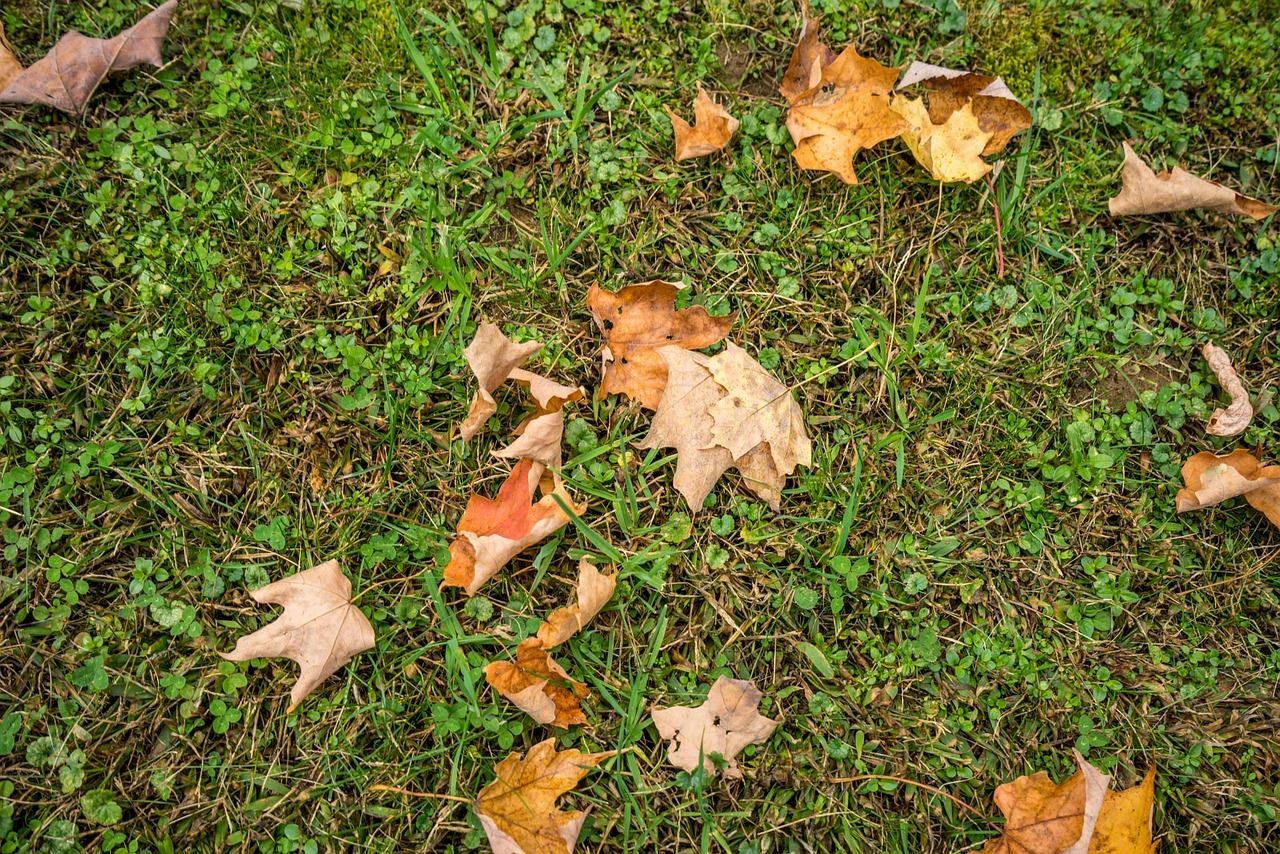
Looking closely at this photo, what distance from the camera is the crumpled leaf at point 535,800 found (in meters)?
2.03

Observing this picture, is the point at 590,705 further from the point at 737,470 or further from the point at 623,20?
the point at 623,20

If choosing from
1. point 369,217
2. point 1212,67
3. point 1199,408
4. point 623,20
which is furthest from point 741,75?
point 1199,408

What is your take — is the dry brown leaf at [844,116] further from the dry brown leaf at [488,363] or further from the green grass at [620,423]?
the dry brown leaf at [488,363]

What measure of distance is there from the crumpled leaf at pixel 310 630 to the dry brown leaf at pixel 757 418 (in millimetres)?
1171

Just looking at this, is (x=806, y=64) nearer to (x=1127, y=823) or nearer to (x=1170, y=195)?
(x=1170, y=195)

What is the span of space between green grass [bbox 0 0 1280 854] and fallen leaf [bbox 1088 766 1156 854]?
102 mm

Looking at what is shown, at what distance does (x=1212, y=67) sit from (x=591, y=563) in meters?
2.71

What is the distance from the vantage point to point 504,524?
2.20 meters

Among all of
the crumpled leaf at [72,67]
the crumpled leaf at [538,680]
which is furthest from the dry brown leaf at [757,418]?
the crumpled leaf at [72,67]

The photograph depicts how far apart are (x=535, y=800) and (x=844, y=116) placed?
89.0 inches

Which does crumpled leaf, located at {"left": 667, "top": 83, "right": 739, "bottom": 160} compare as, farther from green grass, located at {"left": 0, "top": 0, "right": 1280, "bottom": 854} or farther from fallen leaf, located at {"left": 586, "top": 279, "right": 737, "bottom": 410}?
fallen leaf, located at {"left": 586, "top": 279, "right": 737, "bottom": 410}

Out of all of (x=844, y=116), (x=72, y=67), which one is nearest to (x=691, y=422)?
(x=844, y=116)

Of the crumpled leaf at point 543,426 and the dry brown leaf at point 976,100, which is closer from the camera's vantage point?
the crumpled leaf at point 543,426

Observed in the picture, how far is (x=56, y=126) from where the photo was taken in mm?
2412
